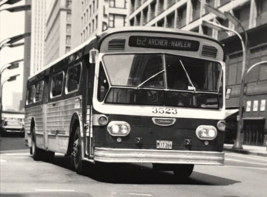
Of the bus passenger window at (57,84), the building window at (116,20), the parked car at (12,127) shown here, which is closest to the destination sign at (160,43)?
the bus passenger window at (57,84)

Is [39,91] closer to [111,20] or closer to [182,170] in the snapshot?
[182,170]

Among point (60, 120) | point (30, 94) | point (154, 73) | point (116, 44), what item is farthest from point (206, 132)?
point (30, 94)

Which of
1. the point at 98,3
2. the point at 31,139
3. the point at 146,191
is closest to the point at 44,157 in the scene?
the point at 31,139

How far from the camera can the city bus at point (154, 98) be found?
32.6ft

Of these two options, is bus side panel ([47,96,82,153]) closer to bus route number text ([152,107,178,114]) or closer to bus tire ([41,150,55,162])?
bus tire ([41,150,55,162])

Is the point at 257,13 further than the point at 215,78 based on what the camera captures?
Yes

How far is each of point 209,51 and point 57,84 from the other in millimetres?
5031

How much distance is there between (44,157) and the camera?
54.4ft

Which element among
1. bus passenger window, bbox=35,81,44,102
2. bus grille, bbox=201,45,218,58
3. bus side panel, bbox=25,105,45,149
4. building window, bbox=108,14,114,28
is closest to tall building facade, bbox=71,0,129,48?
building window, bbox=108,14,114,28

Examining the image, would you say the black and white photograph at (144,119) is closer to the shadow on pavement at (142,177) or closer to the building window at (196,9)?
the shadow on pavement at (142,177)

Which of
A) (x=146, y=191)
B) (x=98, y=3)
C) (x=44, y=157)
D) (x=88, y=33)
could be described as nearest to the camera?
(x=146, y=191)

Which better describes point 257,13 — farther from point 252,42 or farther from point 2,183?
point 2,183

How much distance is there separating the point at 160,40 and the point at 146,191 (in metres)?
2.98

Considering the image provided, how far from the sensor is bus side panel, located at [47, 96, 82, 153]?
12134 mm
